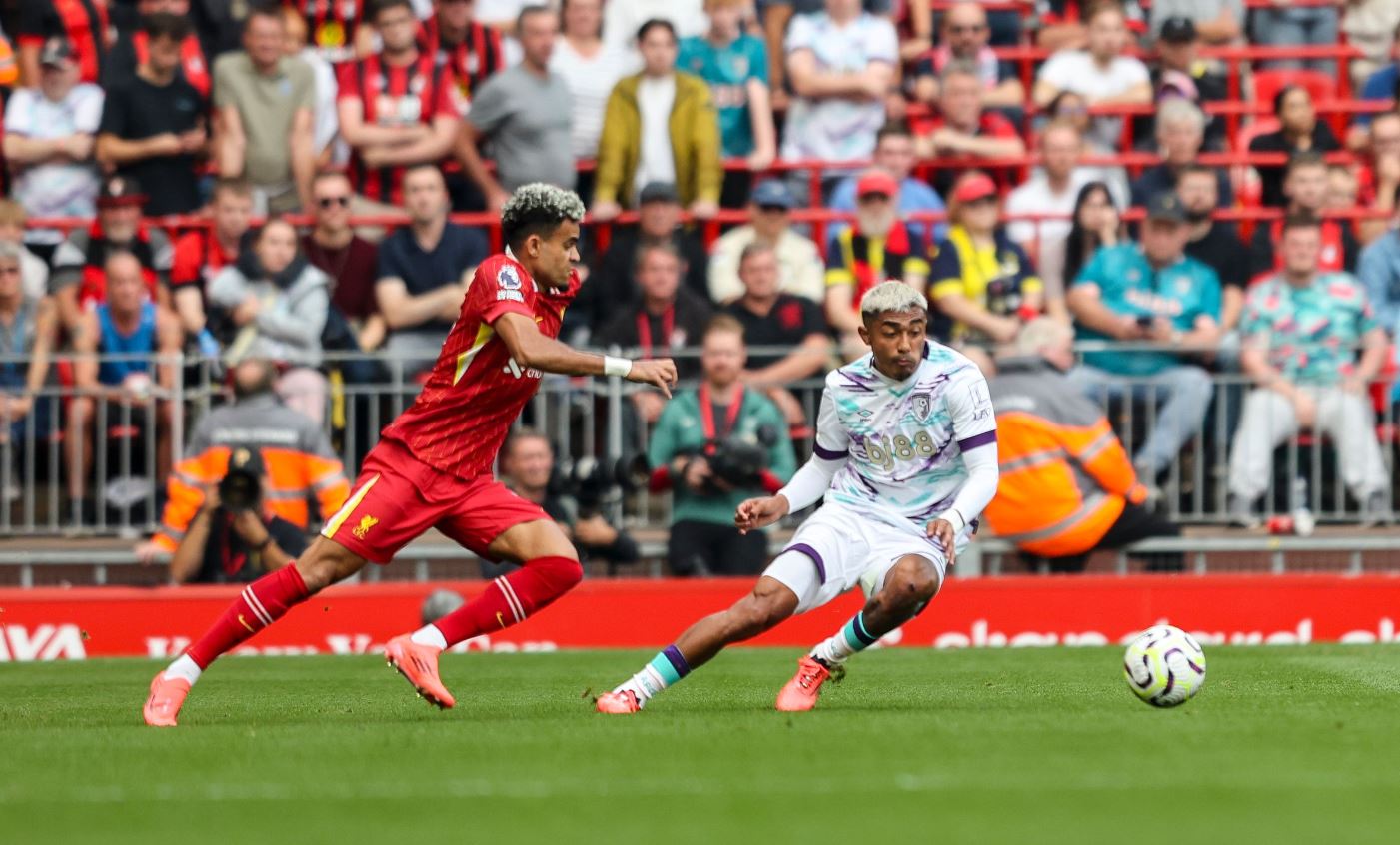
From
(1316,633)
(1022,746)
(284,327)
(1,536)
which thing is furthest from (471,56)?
(1022,746)

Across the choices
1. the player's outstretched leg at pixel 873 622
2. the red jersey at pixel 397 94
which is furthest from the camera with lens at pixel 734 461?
the player's outstretched leg at pixel 873 622

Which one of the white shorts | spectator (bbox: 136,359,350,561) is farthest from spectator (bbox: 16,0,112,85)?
the white shorts

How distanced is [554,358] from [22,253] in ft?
30.6

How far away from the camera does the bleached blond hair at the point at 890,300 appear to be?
9.05 m

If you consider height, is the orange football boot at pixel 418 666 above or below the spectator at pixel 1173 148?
below

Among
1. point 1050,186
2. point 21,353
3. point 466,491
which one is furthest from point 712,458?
point 466,491

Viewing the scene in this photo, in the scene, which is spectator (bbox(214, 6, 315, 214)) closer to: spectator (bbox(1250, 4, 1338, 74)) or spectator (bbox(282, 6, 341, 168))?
spectator (bbox(282, 6, 341, 168))

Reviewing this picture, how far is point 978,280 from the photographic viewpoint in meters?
16.1

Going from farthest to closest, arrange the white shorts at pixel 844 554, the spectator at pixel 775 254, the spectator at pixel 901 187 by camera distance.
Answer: the spectator at pixel 901 187
the spectator at pixel 775 254
the white shorts at pixel 844 554

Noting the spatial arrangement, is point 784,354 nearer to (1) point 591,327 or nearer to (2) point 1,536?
(1) point 591,327

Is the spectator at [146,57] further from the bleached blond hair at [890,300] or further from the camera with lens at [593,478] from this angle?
the bleached blond hair at [890,300]

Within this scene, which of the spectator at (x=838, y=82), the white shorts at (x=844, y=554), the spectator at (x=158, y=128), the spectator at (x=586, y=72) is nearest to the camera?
the white shorts at (x=844, y=554)

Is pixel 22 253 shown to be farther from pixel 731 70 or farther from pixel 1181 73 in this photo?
pixel 1181 73

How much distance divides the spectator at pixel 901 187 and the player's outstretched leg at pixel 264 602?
8.31m
